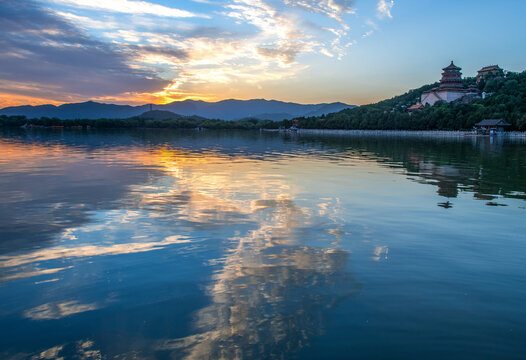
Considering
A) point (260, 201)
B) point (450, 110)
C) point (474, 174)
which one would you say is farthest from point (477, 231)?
point (450, 110)

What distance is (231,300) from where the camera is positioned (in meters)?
5.21

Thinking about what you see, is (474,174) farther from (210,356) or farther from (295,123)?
(295,123)

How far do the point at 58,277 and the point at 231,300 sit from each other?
2.90 m

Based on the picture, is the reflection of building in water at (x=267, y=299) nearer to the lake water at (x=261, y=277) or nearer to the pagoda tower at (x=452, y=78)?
the lake water at (x=261, y=277)

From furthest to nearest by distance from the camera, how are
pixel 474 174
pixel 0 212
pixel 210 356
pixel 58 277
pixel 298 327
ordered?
pixel 474 174 → pixel 0 212 → pixel 58 277 → pixel 298 327 → pixel 210 356

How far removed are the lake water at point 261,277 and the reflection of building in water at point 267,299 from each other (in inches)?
0.9

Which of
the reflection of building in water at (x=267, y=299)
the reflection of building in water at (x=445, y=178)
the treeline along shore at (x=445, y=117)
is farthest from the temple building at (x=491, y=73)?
the reflection of building in water at (x=267, y=299)

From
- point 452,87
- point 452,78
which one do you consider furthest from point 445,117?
point 452,78

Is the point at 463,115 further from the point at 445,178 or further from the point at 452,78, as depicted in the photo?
the point at 445,178

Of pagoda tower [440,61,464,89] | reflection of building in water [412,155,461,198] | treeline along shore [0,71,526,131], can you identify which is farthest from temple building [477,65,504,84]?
reflection of building in water [412,155,461,198]

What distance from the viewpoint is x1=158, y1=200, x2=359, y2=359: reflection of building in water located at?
13.7 ft

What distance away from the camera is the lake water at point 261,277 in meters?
4.23

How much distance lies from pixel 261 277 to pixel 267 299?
77cm

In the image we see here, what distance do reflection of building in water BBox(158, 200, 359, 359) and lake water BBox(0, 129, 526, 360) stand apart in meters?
0.02
